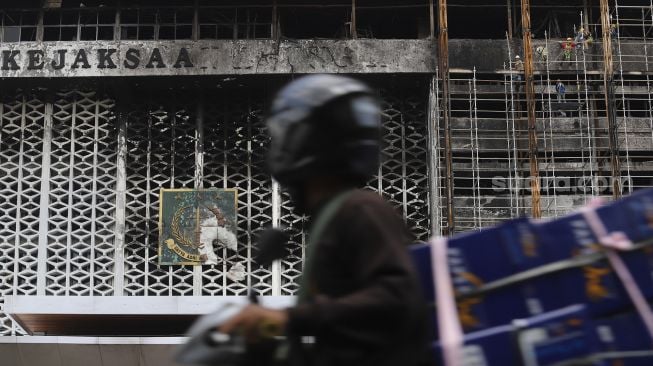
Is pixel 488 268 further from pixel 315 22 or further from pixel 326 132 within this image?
pixel 315 22

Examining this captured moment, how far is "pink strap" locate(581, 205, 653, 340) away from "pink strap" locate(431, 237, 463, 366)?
14.5 inches

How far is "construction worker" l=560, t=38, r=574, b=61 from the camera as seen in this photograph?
17270mm

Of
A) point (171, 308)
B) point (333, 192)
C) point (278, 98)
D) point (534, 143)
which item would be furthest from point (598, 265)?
point (534, 143)

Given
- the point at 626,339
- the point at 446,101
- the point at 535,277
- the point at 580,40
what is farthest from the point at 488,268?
the point at 580,40

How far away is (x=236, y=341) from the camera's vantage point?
5.71 ft

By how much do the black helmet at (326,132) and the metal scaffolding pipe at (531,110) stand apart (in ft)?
50.7

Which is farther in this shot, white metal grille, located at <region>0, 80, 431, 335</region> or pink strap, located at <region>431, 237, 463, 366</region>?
white metal grille, located at <region>0, 80, 431, 335</region>

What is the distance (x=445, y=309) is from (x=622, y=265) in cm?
45

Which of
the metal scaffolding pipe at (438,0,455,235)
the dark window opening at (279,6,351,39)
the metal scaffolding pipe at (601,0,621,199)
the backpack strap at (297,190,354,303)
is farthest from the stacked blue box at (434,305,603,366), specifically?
the dark window opening at (279,6,351,39)

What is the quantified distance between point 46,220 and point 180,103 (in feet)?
11.5

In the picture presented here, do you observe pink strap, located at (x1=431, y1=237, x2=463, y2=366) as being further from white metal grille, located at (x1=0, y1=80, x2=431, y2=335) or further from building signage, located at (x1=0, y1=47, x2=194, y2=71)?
building signage, located at (x1=0, y1=47, x2=194, y2=71)

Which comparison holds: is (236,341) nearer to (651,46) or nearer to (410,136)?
(410,136)

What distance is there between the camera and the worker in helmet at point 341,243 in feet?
5.58

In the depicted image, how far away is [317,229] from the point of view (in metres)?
1.84
